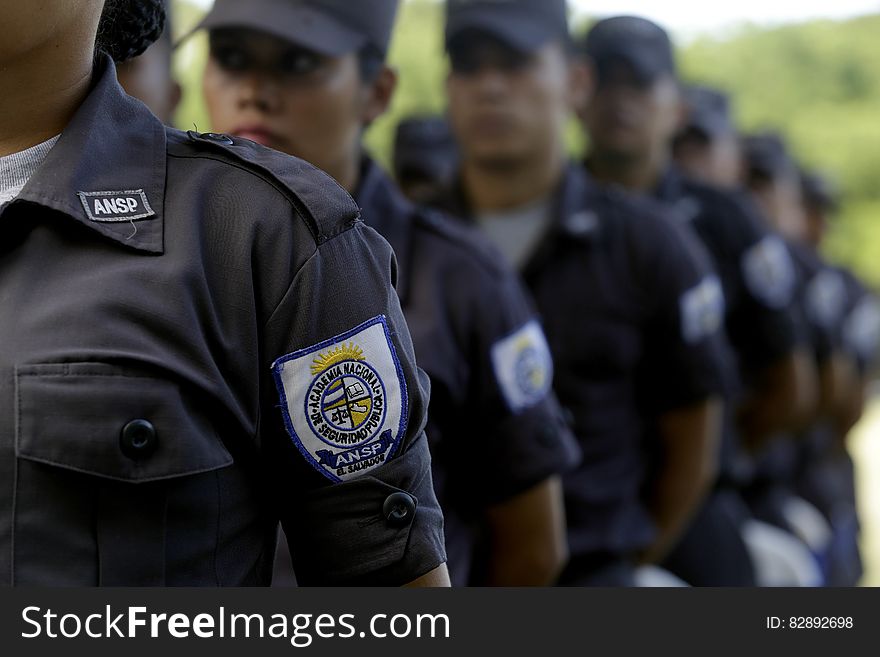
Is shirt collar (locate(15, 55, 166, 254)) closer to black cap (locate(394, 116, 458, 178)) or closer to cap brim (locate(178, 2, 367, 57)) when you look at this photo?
cap brim (locate(178, 2, 367, 57))

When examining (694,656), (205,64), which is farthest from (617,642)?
(205,64)

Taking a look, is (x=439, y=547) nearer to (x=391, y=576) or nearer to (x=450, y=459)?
(x=391, y=576)

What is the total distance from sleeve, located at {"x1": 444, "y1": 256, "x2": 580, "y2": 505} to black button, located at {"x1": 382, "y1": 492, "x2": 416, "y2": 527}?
3.32 feet

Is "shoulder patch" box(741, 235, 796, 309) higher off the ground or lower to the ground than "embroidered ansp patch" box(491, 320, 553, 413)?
lower

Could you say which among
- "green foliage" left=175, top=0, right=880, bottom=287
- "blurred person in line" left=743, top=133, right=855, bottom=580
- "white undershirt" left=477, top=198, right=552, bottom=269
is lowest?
"green foliage" left=175, top=0, right=880, bottom=287

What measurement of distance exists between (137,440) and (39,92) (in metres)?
0.37

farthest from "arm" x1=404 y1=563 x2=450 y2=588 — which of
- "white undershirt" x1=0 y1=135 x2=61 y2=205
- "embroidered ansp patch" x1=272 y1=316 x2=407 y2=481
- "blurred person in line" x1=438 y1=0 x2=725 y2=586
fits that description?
"blurred person in line" x1=438 y1=0 x2=725 y2=586

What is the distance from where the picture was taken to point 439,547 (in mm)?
1484

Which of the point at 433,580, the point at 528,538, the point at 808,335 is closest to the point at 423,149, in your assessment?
the point at 808,335

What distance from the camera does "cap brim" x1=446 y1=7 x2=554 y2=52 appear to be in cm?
356

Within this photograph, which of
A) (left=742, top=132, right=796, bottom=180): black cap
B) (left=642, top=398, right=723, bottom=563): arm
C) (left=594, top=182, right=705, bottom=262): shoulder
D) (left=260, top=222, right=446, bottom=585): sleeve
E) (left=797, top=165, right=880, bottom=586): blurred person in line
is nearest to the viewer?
(left=260, top=222, right=446, bottom=585): sleeve

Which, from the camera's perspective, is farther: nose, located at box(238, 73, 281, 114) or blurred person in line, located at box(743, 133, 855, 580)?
blurred person in line, located at box(743, 133, 855, 580)

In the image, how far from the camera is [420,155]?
5.98 metres

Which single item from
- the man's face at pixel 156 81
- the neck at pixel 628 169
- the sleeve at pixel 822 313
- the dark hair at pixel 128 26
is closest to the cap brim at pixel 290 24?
the man's face at pixel 156 81
